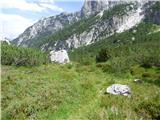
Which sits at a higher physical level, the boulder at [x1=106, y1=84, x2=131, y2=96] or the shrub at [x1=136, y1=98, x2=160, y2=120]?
the boulder at [x1=106, y1=84, x2=131, y2=96]

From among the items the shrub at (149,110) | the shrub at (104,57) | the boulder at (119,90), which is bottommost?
the shrub at (149,110)

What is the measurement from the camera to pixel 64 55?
268ft

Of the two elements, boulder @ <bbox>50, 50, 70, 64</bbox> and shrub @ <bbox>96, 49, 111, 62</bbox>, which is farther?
boulder @ <bbox>50, 50, 70, 64</bbox>

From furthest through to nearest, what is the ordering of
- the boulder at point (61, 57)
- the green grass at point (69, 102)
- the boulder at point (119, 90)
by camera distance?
the boulder at point (61, 57)
the boulder at point (119, 90)
the green grass at point (69, 102)

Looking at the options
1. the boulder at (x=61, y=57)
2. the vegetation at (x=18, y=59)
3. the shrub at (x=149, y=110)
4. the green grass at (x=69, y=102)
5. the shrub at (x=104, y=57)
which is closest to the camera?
the shrub at (x=149, y=110)

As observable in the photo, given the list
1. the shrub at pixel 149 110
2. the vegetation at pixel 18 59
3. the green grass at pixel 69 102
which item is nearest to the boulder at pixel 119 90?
the green grass at pixel 69 102

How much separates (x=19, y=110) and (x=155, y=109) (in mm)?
7972

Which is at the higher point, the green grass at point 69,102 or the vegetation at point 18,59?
the vegetation at point 18,59

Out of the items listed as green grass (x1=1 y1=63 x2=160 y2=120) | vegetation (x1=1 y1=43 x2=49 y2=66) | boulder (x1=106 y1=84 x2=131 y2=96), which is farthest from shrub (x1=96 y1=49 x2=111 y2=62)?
boulder (x1=106 y1=84 x2=131 y2=96)

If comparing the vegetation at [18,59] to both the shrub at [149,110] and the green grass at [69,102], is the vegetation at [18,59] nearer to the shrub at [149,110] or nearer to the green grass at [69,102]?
the green grass at [69,102]

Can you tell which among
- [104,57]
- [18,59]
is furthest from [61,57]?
[18,59]

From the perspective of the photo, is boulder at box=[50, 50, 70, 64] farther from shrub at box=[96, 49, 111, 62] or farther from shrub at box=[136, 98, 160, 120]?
shrub at box=[136, 98, 160, 120]

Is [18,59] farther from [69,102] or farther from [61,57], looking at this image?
[69,102]

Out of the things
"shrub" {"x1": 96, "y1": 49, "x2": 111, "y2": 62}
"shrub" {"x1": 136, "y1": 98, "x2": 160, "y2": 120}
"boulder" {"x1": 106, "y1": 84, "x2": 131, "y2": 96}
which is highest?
"shrub" {"x1": 96, "y1": 49, "x2": 111, "y2": 62}
